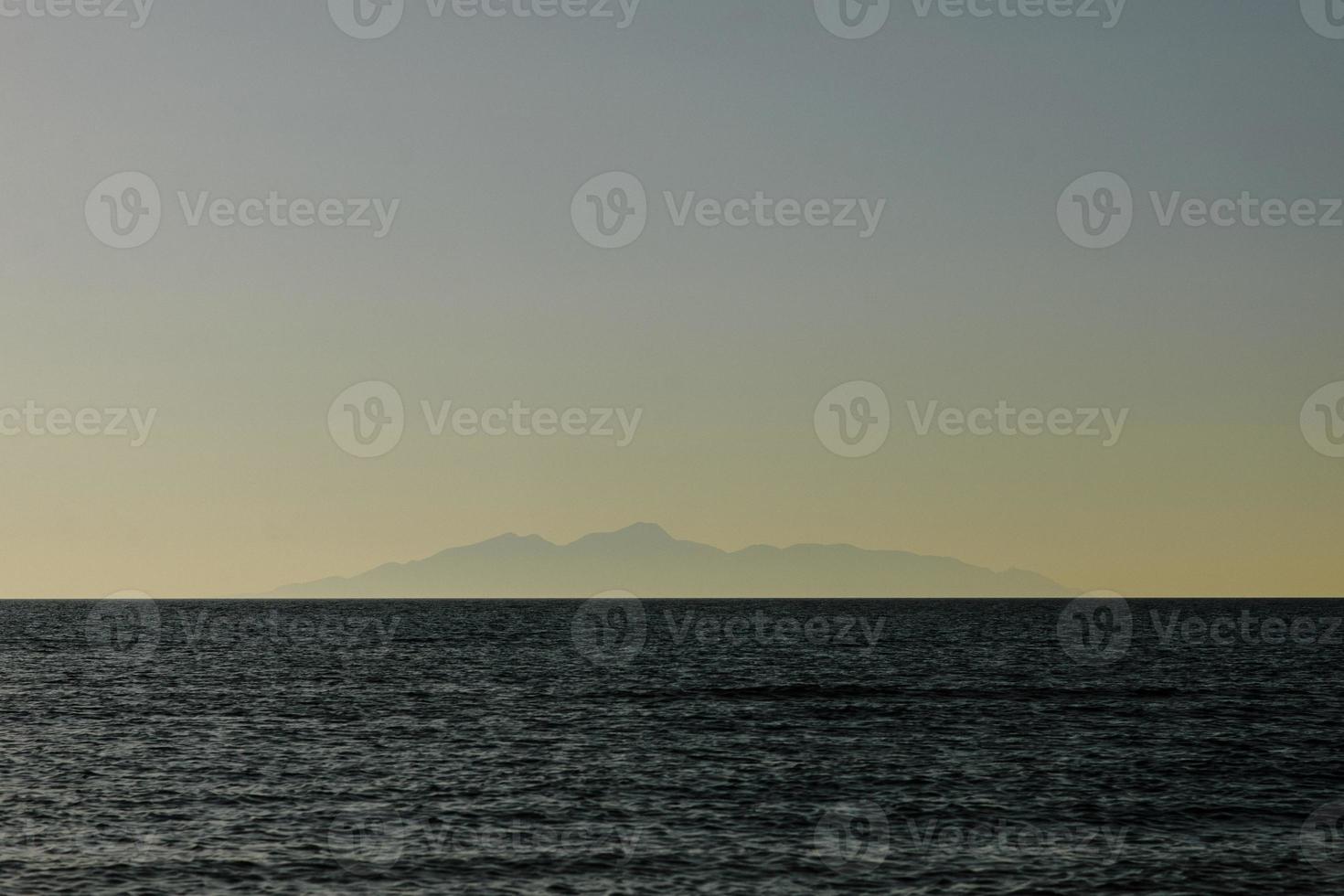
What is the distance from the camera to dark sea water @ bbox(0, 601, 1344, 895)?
31.4 metres

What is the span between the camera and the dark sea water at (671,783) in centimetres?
3144

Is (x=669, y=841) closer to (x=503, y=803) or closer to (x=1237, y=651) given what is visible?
(x=503, y=803)

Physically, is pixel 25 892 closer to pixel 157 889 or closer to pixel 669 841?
pixel 157 889

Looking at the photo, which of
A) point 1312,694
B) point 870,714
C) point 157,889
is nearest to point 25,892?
point 157,889

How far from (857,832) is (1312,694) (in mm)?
54210

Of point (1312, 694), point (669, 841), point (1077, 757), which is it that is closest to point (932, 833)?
point (669, 841)

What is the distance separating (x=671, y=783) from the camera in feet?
142

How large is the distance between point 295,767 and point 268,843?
13.4m

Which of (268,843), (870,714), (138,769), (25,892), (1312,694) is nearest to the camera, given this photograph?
(25,892)

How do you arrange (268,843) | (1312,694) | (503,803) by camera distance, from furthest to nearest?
(1312,694) < (503,803) < (268,843)

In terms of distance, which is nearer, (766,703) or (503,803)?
(503,803)

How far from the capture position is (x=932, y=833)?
35.6m

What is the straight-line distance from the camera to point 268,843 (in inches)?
1335

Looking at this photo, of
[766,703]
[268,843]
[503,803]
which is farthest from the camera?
[766,703]
